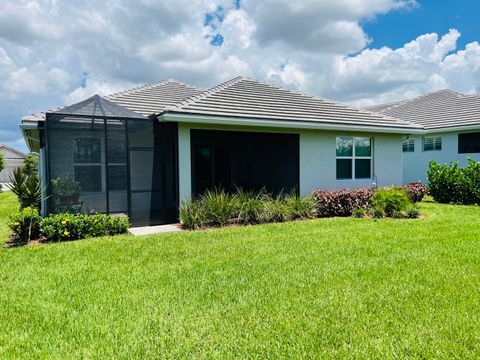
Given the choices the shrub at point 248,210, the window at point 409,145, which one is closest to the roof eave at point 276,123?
the shrub at point 248,210

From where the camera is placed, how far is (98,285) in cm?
501

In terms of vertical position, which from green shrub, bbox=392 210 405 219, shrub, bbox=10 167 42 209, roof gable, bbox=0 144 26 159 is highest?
roof gable, bbox=0 144 26 159

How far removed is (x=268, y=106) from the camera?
12562 millimetres

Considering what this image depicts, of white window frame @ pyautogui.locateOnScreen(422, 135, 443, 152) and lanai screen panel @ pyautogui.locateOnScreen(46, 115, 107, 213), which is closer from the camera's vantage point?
lanai screen panel @ pyautogui.locateOnScreen(46, 115, 107, 213)

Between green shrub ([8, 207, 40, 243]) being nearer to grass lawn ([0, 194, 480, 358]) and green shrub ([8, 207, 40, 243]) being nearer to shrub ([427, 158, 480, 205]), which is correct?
grass lawn ([0, 194, 480, 358])

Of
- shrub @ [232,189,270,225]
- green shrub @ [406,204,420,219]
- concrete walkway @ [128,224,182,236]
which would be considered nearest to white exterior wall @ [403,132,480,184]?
green shrub @ [406,204,420,219]

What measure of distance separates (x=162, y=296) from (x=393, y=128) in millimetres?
12686

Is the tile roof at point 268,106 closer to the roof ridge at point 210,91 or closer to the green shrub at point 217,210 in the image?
the roof ridge at point 210,91

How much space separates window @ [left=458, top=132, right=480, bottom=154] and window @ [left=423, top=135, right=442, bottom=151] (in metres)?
1.10

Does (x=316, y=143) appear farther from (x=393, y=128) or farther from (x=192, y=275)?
(x=192, y=275)

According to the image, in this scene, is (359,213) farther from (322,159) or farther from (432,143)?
(432,143)

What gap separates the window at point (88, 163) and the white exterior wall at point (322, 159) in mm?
2375

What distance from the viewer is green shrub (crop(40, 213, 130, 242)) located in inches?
315

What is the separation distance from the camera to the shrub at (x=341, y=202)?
11.6m
